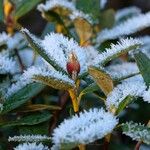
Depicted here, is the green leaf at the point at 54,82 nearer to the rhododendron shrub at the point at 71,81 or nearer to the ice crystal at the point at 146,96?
the rhododendron shrub at the point at 71,81

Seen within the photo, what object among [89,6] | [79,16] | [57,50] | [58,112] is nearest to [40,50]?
[57,50]

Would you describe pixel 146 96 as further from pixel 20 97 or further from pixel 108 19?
pixel 108 19

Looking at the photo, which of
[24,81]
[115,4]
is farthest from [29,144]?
[115,4]

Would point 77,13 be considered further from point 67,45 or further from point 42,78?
point 42,78

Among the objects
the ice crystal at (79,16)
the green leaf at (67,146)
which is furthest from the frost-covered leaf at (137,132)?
the ice crystal at (79,16)

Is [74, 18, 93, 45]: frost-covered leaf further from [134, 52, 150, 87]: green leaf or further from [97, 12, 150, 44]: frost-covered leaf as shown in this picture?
[134, 52, 150, 87]: green leaf

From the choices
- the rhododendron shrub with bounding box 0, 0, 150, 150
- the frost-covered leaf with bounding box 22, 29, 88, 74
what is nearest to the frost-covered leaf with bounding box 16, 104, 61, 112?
the rhododendron shrub with bounding box 0, 0, 150, 150
